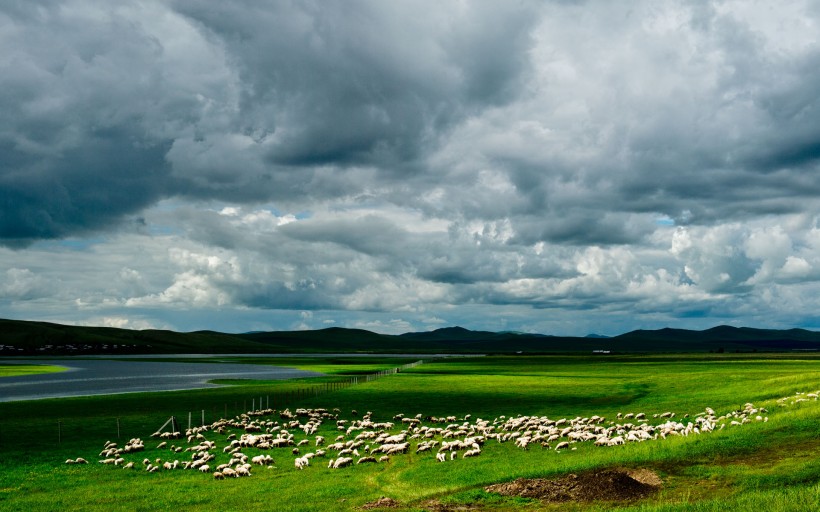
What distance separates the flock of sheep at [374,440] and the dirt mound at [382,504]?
31.8 feet

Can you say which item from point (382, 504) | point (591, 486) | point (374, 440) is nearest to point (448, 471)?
point (382, 504)

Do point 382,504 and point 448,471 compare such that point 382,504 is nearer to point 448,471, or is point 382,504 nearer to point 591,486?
point 448,471

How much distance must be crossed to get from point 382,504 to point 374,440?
1780 cm

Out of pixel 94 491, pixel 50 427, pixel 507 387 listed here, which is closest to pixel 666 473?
pixel 94 491

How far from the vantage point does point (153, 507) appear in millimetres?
24625

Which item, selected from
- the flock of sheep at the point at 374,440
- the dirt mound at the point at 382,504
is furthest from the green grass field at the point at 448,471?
the flock of sheep at the point at 374,440

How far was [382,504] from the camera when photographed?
867 inches

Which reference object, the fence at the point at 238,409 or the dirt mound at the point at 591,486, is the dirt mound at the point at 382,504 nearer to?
the dirt mound at the point at 591,486

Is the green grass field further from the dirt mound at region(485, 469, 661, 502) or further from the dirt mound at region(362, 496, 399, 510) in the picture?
the dirt mound at region(485, 469, 661, 502)

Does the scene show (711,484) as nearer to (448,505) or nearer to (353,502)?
(448,505)

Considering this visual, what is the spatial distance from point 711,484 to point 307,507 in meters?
Answer: 14.2

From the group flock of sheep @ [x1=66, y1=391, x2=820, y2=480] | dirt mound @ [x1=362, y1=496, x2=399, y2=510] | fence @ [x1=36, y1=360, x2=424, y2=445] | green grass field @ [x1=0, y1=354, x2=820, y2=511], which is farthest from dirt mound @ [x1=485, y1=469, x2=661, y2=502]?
fence @ [x1=36, y1=360, x2=424, y2=445]

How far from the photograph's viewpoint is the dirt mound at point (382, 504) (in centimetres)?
2170

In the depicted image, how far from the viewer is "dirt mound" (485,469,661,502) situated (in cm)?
2050
